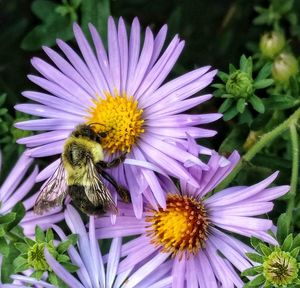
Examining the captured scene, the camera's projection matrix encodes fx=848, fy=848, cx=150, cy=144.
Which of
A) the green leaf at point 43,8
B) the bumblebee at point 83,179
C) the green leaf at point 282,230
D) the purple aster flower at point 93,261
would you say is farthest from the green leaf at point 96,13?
the green leaf at point 282,230

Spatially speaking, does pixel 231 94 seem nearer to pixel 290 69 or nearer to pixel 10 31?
pixel 290 69

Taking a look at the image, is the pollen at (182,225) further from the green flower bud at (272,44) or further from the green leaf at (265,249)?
the green flower bud at (272,44)

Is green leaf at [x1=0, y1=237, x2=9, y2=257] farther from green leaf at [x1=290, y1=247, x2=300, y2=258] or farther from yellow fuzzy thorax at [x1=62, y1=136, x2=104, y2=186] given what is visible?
green leaf at [x1=290, y1=247, x2=300, y2=258]

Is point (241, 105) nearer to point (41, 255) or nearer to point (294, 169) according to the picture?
point (294, 169)

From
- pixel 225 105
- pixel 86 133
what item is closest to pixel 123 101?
pixel 86 133

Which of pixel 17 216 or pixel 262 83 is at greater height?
pixel 262 83
